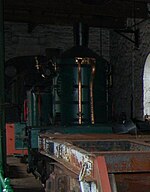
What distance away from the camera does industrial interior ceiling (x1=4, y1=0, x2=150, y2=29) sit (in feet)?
35.4

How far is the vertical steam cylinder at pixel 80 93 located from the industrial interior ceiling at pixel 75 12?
11.5 feet

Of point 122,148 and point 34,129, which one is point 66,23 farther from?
point 122,148

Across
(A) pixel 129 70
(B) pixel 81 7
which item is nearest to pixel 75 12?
(B) pixel 81 7

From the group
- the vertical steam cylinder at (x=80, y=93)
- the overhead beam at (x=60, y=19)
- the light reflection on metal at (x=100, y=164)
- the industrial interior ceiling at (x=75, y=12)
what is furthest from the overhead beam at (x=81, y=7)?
the light reflection on metal at (x=100, y=164)

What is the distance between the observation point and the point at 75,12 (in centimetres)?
1139

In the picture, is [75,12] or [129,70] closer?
[75,12]

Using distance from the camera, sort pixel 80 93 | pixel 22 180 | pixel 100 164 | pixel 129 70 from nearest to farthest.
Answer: pixel 100 164 → pixel 22 180 → pixel 80 93 → pixel 129 70

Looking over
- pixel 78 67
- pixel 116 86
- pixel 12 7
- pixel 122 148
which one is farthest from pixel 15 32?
pixel 122 148

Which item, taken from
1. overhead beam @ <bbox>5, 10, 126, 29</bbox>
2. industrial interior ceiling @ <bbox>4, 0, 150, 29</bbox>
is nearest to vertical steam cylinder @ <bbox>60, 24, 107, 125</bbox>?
industrial interior ceiling @ <bbox>4, 0, 150, 29</bbox>

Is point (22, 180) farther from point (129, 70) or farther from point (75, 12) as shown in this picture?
point (129, 70)

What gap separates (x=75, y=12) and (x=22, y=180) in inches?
246

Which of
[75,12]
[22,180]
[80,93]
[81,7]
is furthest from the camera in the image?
[75,12]

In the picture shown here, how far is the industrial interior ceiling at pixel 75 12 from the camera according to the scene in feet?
35.4

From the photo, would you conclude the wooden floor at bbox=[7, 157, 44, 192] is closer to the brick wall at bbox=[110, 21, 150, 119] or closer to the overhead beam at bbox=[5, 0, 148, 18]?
the brick wall at bbox=[110, 21, 150, 119]
